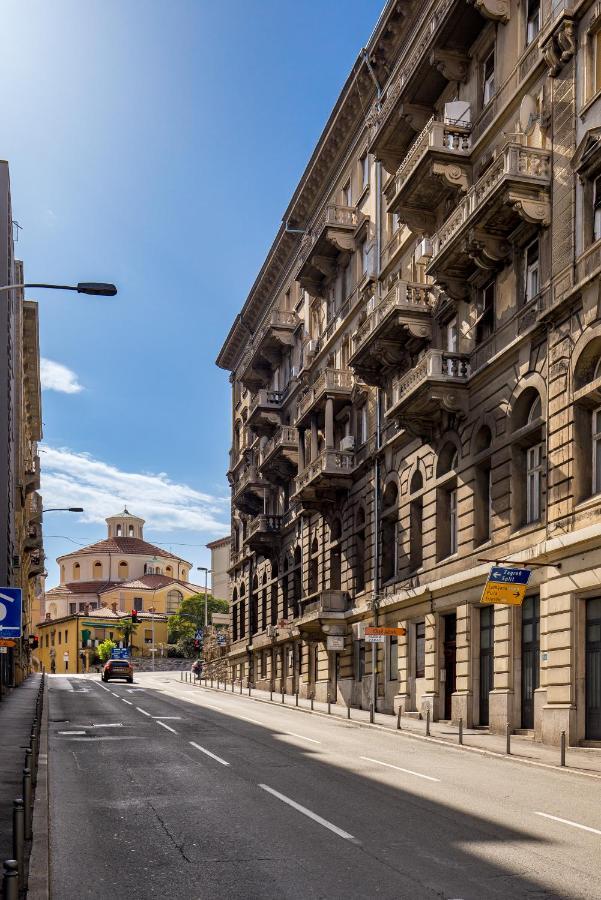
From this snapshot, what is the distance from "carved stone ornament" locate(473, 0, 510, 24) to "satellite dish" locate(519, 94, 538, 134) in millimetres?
3090

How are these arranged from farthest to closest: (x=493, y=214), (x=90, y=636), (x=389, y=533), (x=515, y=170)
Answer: (x=90, y=636) < (x=389, y=533) < (x=493, y=214) < (x=515, y=170)

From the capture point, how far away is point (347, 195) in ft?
160

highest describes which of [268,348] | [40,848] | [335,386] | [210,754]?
[268,348]

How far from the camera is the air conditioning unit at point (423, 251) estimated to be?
35513mm

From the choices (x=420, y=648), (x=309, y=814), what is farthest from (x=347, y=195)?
(x=309, y=814)

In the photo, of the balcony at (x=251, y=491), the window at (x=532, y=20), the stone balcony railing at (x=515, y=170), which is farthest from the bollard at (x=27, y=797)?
the balcony at (x=251, y=491)

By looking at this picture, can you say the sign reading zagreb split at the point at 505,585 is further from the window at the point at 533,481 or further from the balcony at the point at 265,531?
the balcony at the point at 265,531

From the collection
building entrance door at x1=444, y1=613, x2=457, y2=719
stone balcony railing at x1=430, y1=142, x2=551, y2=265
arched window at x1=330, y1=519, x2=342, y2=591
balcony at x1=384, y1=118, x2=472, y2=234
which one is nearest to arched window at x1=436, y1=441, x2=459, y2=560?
building entrance door at x1=444, y1=613, x2=457, y2=719

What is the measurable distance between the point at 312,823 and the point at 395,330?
84.4 feet

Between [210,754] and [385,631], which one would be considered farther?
[385,631]

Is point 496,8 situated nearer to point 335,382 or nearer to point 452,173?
point 452,173

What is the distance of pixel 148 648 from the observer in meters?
144

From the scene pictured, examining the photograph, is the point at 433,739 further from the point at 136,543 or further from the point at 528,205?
the point at 136,543

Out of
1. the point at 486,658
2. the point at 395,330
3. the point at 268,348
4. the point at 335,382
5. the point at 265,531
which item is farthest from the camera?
the point at 268,348
